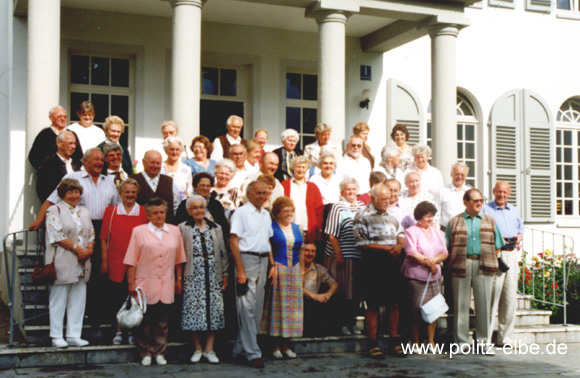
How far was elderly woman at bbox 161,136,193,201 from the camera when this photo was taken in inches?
295

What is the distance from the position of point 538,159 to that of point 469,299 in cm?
601

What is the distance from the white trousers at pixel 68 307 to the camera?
263 inches

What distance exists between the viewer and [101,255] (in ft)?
22.6

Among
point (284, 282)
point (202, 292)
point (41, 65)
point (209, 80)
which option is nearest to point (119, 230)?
point (202, 292)

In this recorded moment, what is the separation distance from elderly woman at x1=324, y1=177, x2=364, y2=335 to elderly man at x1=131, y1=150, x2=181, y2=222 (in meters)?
1.59

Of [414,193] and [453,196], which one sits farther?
[453,196]

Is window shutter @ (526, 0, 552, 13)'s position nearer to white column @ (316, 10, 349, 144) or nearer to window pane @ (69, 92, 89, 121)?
white column @ (316, 10, 349, 144)

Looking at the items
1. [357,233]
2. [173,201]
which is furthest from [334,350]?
[173,201]

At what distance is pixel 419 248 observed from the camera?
7523 millimetres

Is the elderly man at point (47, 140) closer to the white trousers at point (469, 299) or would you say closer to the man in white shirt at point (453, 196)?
the man in white shirt at point (453, 196)

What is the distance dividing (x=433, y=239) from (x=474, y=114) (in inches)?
233

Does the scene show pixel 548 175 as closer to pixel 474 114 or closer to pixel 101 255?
pixel 474 114

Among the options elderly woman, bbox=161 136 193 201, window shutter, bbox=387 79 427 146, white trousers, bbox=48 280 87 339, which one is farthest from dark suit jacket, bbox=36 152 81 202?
window shutter, bbox=387 79 427 146

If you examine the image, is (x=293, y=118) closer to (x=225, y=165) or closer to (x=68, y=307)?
(x=225, y=165)
